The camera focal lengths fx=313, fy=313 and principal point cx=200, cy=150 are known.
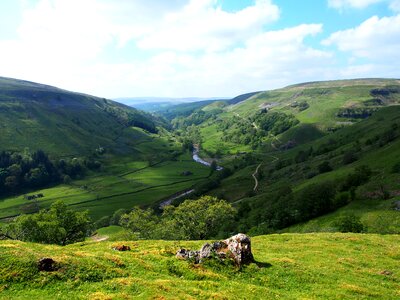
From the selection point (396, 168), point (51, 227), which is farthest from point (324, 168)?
point (51, 227)

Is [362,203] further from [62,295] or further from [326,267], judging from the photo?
[62,295]

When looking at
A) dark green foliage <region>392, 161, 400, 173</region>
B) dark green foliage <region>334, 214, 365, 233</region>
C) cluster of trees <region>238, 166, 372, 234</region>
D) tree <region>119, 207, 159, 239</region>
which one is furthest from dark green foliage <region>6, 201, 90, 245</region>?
dark green foliage <region>392, 161, 400, 173</region>

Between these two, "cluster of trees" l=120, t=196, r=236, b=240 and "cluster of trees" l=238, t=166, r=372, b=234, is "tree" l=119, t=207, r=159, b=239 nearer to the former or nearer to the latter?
"cluster of trees" l=120, t=196, r=236, b=240

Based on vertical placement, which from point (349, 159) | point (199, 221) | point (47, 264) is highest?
point (47, 264)

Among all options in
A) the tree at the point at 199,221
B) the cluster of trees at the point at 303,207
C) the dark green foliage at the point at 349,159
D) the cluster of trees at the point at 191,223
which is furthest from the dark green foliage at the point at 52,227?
the dark green foliage at the point at 349,159

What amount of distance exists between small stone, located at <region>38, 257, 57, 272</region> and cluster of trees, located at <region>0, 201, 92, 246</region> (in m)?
46.7

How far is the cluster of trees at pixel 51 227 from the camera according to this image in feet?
241

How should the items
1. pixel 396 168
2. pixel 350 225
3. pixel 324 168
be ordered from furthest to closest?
pixel 324 168 < pixel 396 168 < pixel 350 225

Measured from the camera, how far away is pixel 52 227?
73750mm

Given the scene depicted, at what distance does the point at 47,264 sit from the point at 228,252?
1938cm

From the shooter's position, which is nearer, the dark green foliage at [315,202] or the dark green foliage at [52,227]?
the dark green foliage at [52,227]

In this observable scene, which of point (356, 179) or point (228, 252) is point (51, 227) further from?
point (356, 179)

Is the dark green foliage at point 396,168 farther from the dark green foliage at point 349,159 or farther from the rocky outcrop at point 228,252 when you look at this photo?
the rocky outcrop at point 228,252

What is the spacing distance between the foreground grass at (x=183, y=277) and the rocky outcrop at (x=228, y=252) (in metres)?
1.21
